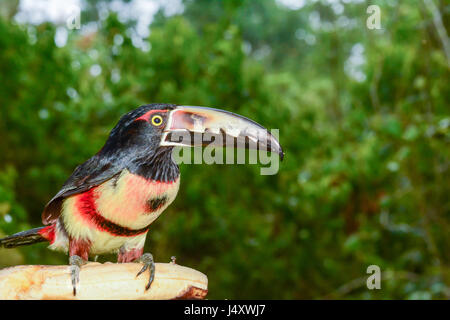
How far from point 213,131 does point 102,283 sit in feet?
1.42

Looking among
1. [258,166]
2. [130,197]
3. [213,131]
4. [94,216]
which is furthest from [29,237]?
[258,166]

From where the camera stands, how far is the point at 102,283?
1.02m

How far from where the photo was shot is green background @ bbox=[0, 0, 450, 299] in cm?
240

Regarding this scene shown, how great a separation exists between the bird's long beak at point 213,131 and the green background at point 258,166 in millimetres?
1286

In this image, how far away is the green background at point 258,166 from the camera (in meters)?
2.40

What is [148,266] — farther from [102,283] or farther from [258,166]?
[258,166]

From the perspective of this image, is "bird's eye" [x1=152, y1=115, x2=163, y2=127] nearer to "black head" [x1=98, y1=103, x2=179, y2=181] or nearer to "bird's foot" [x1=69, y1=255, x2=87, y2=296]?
"black head" [x1=98, y1=103, x2=179, y2=181]

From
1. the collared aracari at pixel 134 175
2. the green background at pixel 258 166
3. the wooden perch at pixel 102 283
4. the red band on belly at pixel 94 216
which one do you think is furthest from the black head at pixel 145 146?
the green background at pixel 258 166

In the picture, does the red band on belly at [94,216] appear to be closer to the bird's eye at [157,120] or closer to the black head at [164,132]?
the black head at [164,132]

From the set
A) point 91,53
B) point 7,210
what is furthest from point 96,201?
point 91,53

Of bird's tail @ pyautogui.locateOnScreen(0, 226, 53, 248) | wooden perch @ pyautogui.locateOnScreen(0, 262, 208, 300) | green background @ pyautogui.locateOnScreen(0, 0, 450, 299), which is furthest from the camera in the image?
green background @ pyautogui.locateOnScreen(0, 0, 450, 299)

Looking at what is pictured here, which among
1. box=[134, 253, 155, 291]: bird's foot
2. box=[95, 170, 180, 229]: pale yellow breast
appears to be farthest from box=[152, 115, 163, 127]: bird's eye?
box=[134, 253, 155, 291]: bird's foot

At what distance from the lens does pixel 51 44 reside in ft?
7.68

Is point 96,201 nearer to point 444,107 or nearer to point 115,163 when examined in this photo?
point 115,163
